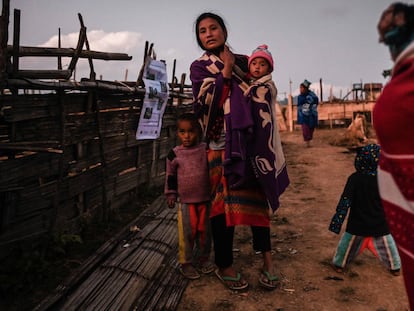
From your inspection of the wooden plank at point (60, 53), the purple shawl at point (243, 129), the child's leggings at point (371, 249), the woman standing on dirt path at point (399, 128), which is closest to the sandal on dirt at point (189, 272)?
the purple shawl at point (243, 129)

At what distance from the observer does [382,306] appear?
283cm

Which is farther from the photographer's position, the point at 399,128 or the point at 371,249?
the point at 371,249

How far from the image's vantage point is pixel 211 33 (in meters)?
2.93

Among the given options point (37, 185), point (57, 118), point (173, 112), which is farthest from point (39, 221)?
point (173, 112)

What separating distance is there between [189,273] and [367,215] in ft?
5.46

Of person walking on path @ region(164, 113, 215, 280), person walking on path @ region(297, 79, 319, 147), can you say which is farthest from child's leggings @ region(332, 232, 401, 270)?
person walking on path @ region(297, 79, 319, 147)

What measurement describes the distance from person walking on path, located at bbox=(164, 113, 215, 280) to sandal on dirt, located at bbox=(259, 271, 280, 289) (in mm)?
574

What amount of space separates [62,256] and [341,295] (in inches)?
104

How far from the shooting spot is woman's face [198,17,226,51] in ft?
9.62

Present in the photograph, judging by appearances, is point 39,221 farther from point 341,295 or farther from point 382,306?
point 382,306

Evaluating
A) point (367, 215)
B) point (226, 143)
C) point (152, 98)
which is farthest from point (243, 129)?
point (152, 98)

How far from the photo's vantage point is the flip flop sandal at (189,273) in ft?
11.0

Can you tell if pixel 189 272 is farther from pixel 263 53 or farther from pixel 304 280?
pixel 263 53

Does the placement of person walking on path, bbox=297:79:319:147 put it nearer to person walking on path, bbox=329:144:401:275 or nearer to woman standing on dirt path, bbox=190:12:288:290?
person walking on path, bbox=329:144:401:275
